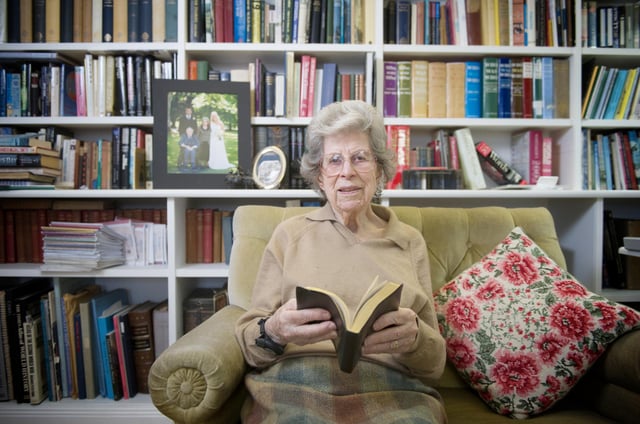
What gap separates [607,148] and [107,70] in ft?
7.69

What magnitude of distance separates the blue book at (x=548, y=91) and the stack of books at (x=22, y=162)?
2.23 meters

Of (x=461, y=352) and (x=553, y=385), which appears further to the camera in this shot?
(x=461, y=352)

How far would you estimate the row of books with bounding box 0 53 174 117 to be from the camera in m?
1.82

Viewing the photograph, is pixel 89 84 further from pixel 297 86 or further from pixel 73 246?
pixel 297 86

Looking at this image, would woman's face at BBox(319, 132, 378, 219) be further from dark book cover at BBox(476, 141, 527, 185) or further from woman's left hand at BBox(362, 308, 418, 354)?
dark book cover at BBox(476, 141, 527, 185)

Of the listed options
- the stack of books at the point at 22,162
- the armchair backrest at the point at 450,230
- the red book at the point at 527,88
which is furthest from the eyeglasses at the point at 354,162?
the stack of books at the point at 22,162

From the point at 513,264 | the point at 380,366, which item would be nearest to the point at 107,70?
the point at 380,366

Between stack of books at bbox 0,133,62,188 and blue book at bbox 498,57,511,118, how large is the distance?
6.68ft

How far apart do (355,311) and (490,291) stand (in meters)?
0.63

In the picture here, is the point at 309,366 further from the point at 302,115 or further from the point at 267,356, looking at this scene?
the point at 302,115

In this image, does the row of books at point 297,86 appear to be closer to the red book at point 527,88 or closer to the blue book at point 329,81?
the blue book at point 329,81

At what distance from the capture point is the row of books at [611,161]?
1.85 m

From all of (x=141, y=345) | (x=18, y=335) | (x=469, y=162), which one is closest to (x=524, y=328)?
(x=469, y=162)

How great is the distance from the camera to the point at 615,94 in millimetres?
1860
